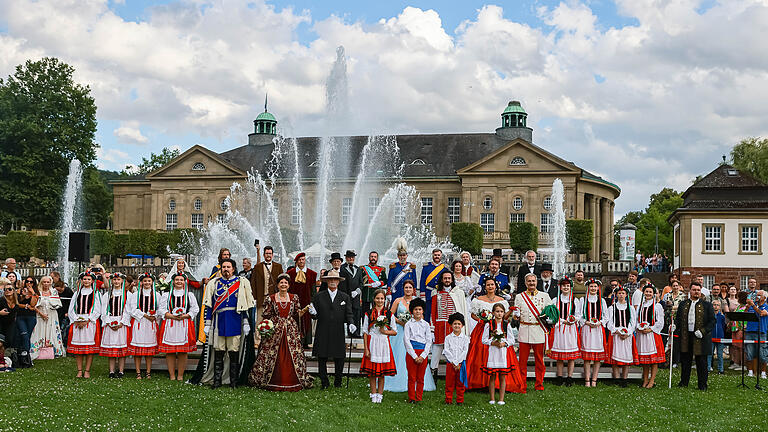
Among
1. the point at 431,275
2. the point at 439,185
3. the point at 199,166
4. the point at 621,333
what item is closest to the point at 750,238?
the point at 439,185

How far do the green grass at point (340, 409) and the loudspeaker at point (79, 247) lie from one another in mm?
9386

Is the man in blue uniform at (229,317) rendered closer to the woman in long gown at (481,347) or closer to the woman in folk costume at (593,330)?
the woman in long gown at (481,347)

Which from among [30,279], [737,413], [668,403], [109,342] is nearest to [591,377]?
[668,403]

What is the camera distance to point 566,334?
13922mm

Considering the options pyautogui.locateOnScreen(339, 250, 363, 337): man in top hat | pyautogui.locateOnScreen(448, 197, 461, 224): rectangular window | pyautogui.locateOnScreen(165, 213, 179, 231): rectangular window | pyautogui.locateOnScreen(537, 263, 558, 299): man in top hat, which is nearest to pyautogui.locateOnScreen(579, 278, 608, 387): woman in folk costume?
pyautogui.locateOnScreen(537, 263, 558, 299): man in top hat

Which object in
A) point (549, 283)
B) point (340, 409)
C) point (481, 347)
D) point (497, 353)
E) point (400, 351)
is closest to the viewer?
point (340, 409)

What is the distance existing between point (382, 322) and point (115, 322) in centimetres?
502

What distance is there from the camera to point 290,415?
10.9m

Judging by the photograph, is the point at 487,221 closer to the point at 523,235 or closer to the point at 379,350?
the point at 523,235

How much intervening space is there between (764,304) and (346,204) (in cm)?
5361

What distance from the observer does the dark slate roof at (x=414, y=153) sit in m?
69.9

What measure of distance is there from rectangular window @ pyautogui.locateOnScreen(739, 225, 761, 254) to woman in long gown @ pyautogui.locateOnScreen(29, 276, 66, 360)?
124 ft

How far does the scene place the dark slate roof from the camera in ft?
229

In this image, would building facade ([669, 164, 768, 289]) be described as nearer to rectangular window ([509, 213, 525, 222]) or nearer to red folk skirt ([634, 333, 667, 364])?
rectangular window ([509, 213, 525, 222])
